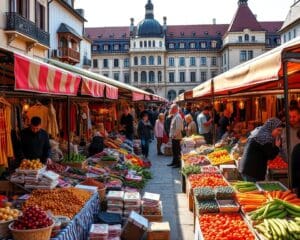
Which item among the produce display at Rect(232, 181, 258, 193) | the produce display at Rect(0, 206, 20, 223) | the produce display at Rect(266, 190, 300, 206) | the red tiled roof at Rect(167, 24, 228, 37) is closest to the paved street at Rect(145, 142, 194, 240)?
the produce display at Rect(232, 181, 258, 193)

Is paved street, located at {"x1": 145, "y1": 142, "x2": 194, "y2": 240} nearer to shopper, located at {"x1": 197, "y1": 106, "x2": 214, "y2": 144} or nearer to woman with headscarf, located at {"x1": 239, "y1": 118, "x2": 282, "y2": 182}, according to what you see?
woman with headscarf, located at {"x1": 239, "y1": 118, "x2": 282, "y2": 182}

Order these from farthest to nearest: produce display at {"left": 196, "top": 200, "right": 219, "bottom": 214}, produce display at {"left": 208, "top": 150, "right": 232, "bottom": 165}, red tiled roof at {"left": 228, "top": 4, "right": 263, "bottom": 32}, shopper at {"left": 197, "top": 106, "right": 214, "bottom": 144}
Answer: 1. red tiled roof at {"left": 228, "top": 4, "right": 263, "bottom": 32}
2. shopper at {"left": 197, "top": 106, "right": 214, "bottom": 144}
3. produce display at {"left": 208, "top": 150, "right": 232, "bottom": 165}
4. produce display at {"left": 196, "top": 200, "right": 219, "bottom": 214}

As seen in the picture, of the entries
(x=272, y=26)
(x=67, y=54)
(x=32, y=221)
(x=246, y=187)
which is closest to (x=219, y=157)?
(x=246, y=187)

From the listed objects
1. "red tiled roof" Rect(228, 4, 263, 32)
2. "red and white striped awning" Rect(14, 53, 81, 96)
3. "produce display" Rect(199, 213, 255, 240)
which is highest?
"red tiled roof" Rect(228, 4, 263, 32)

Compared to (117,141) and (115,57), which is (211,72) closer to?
(115,57)

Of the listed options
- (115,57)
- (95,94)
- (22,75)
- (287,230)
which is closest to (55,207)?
(22,75)

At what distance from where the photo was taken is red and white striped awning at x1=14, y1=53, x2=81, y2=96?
4461 millimetres

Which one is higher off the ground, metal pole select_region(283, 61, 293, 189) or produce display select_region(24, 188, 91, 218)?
metal pole select_region(283, 61, 293, 189)

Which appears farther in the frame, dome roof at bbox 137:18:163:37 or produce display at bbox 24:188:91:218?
dome roof at bbox 137:18:163:37

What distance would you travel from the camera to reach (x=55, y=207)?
18.3 feet

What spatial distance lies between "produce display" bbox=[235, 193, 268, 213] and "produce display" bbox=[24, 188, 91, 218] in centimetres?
205

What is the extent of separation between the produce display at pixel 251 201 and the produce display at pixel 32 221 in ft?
7.99

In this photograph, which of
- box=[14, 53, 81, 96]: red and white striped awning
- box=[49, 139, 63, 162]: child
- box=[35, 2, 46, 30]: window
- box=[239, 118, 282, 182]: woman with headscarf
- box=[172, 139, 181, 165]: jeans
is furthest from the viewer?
box=[35, 2, 46, 30]: window

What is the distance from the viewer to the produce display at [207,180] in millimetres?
7202
